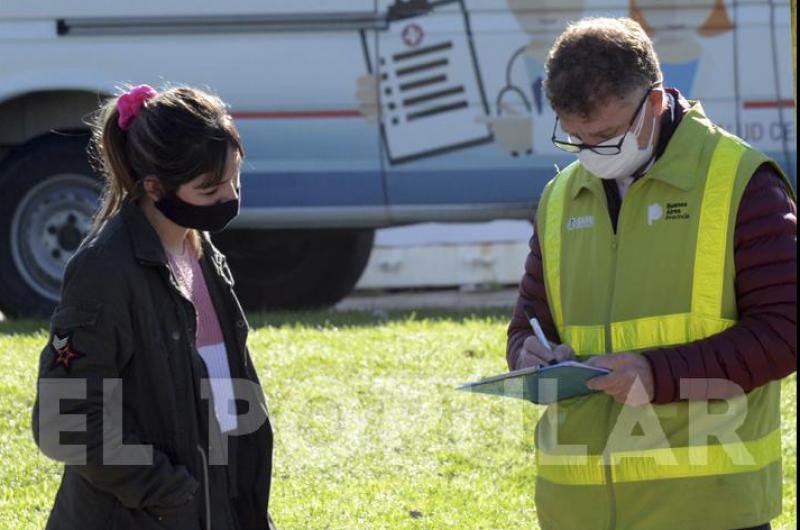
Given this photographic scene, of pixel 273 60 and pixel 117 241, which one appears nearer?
pixel 117 241

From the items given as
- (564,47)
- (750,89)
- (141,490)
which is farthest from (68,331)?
(750,89)

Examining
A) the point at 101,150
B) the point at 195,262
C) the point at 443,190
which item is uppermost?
the point at 101,150

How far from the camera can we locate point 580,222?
317 centimetres

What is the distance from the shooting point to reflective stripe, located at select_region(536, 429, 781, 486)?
3010 millimetres

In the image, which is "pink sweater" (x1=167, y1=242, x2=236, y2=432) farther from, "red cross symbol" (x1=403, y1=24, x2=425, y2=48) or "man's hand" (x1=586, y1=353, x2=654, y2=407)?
"red cross symbol" (x1=403, y1=24, x2=425, y2=48)

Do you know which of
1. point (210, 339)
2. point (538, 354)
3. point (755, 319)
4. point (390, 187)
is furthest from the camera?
point (390, 187)

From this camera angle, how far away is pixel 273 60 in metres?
7.99

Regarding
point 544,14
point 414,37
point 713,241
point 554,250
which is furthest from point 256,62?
point 713,241

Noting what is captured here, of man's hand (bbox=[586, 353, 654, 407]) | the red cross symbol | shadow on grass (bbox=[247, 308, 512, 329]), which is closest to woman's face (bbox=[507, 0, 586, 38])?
the red cross symbol

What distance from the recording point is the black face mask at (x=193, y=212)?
3168mm

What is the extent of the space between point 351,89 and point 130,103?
487 cm

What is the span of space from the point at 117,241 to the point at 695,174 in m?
1.21

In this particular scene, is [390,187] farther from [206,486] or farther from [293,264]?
[206,486]

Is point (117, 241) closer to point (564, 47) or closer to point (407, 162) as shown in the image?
point (564, 47)
